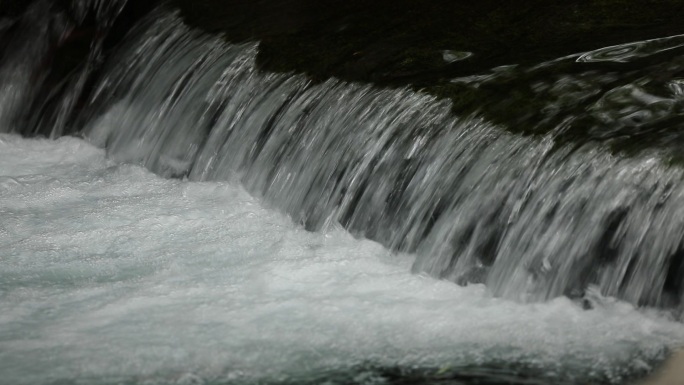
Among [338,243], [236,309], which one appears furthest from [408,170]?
[236,309]

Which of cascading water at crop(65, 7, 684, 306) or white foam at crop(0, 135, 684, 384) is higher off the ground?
cascading water at crop(65, 7, 684, 306)

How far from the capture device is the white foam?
4.27 metres

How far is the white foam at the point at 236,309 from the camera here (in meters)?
4.27

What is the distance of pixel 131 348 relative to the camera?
177 inches

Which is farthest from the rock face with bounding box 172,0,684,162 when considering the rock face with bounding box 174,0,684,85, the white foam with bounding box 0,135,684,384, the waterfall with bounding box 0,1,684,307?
the white foam with bounding box 0,135,684,384

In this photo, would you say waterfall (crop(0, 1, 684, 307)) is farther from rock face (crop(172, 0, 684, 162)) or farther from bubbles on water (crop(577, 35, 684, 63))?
bubbles on water (crop(577, 35, 684, 63))

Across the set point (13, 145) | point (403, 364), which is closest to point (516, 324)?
point (403, 364)

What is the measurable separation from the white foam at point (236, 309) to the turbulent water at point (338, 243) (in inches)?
0.5

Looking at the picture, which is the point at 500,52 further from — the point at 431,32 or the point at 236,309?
the point at 236,309

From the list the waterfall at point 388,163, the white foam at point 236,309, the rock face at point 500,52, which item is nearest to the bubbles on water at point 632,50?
the rock face at point 500,52

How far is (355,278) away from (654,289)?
126 cm

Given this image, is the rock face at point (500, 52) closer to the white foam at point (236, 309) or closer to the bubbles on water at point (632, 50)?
the bubbles on water at point (632, 50)

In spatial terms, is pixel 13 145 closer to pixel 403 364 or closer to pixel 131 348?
pixel 131 348

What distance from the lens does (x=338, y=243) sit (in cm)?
559
